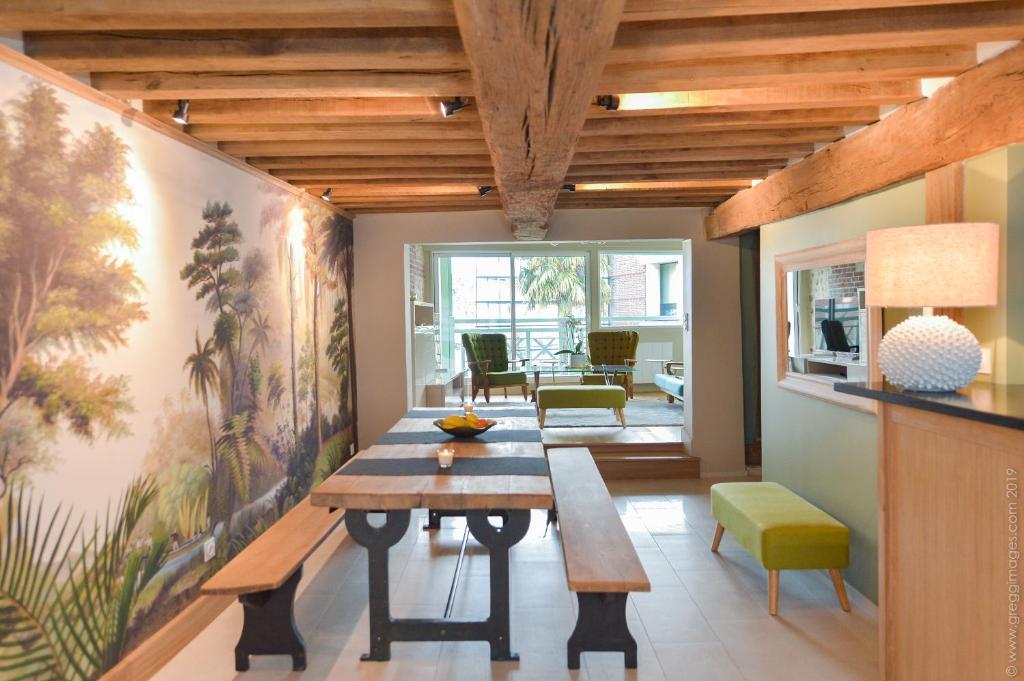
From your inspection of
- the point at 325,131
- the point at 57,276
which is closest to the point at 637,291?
the point at 325,131

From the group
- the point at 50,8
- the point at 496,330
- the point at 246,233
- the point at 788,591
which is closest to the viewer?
the point at 50,8

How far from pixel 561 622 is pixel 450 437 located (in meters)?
1.12

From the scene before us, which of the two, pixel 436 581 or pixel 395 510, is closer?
pixel 395 510

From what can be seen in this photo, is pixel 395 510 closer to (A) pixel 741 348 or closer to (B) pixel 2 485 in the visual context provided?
(B) pixel 2 485

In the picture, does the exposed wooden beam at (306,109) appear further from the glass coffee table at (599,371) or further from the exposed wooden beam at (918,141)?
the glass coffee table at (599,371)

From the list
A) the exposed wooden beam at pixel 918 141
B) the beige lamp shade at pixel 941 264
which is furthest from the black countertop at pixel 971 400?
the exposed wooden beam at pixel 918 141

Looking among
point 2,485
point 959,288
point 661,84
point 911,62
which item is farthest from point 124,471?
point 911,62

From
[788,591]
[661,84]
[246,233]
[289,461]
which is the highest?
[661,84]

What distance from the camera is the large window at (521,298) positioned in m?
10.6

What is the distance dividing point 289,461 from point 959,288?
394 centimetres

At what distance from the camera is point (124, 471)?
9.07 ft

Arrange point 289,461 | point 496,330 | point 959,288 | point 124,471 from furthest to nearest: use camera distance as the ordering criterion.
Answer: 1. point 496,330
2. point 289,461
3. point 124,471
4. point 959,288

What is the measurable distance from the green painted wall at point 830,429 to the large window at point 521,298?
19.4 ft

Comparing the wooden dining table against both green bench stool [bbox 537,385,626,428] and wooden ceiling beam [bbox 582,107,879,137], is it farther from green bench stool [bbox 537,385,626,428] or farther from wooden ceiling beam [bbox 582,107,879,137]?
green bench stool [bbox 537,385,626,428]
